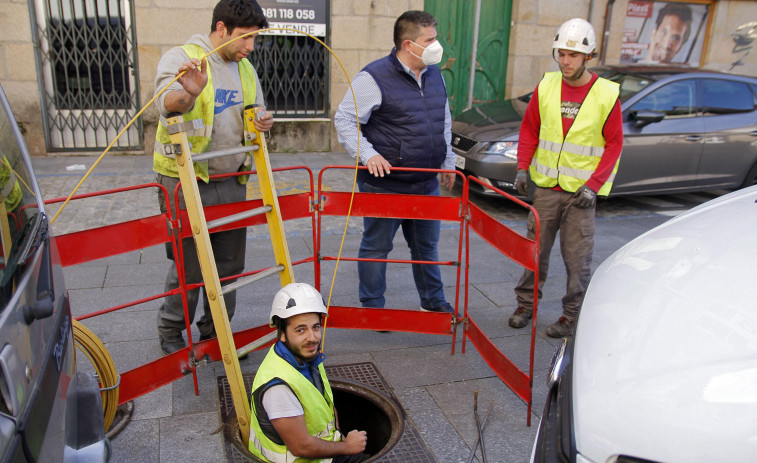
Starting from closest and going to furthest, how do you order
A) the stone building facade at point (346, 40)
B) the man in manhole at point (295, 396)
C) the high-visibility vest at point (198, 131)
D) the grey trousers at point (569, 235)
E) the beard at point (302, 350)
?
the man in manhole at point (295, 396) → the beard at point (302, 350) → the high-visibility vest at point (198, 131) → the grey trousers at point (569, 235) → the stone building facade at point (346, 40)

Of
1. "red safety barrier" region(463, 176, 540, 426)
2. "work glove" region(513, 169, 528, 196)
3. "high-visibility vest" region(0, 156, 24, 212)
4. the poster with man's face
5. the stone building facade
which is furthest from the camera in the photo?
the poster with man's face

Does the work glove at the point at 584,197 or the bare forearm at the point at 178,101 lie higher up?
the bare forearm at the point at 178,101

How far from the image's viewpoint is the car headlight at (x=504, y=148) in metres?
7.07

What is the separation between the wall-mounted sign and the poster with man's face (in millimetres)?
5561

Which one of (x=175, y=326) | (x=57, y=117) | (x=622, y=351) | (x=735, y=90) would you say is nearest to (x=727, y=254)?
(x=622, y=351)

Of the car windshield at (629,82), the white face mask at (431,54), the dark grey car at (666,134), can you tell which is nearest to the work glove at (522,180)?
the white face mask at (431,54)

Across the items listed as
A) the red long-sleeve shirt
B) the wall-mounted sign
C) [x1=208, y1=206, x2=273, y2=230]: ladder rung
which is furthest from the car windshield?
[x1=208, y1=206, x2=273, y2=230]: ladder rung

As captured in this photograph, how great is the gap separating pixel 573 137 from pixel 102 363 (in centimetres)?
302

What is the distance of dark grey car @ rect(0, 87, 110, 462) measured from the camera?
1510 millimetres

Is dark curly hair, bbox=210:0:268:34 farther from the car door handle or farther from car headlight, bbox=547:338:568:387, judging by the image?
car headlight, bbox=547:338:568:387

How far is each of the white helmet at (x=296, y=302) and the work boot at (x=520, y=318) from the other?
2.06 metres

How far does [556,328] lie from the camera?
4277 mm

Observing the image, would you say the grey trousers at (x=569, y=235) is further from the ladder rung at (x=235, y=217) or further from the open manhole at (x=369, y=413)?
the ladder rung at (x=235, y=217)

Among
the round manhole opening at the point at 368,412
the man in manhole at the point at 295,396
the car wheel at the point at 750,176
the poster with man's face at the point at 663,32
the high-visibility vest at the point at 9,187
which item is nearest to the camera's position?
the high-visibility vest at the point at 9,187
